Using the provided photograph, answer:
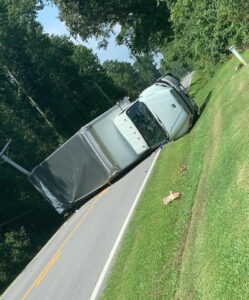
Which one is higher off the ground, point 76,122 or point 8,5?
point 8,5

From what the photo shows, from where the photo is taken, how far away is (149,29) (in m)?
38.5

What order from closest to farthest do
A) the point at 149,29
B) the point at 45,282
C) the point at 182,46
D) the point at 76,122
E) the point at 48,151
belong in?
the point at 45,282
the point at 182,46
the point at 149,29
the point at 48,151
the point at 76,122

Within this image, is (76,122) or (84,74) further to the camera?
(84,74)

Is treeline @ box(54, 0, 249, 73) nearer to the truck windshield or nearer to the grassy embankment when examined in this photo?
the truck windshield

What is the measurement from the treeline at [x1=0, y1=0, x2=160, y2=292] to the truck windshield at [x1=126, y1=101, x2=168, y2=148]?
1067cm

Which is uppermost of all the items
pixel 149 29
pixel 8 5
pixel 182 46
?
pixel 8 5

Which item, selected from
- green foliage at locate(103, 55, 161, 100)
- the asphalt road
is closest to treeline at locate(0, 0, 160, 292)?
the asphalt road

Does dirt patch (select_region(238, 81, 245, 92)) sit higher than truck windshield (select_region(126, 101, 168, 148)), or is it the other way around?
truck windshield (select_region(126, 101, 168, 148))

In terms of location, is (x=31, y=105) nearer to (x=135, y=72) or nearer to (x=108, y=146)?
(x=108, y=146)

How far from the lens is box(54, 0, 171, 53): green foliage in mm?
35938

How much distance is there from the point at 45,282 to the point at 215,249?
9927 millimetres

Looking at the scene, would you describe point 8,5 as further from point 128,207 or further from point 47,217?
point 128,207

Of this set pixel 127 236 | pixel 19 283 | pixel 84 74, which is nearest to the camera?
pixel 127 236

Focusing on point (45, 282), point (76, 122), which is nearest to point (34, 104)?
point (76, 122)
